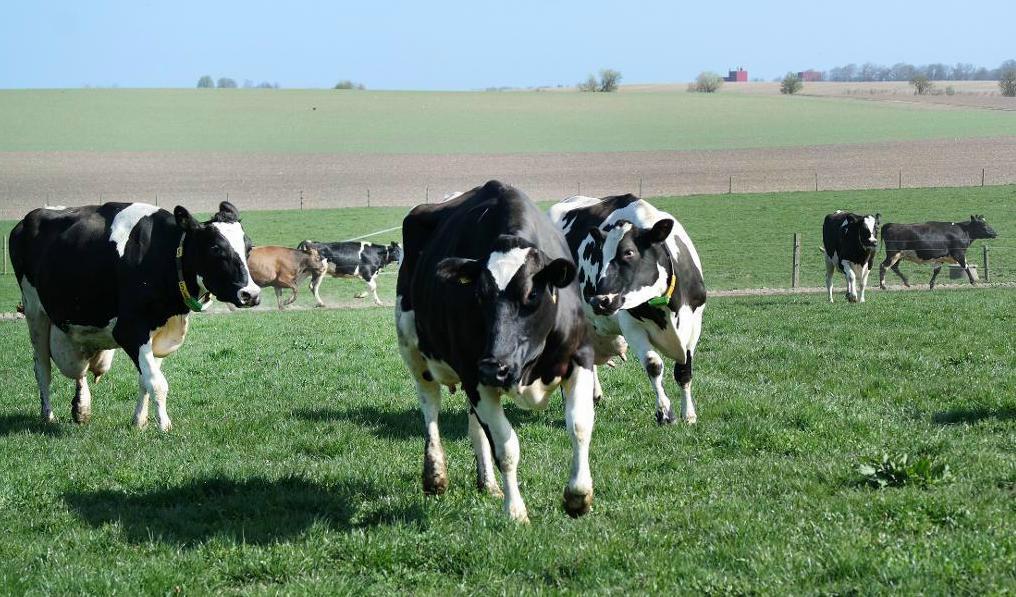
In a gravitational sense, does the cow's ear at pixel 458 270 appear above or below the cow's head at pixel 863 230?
above

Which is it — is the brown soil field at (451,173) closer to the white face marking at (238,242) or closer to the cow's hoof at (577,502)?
the white face marking at (238,242)

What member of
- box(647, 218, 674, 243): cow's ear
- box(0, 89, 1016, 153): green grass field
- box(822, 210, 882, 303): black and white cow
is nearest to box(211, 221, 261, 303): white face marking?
box(647, 218, 674, 243): cow's ear

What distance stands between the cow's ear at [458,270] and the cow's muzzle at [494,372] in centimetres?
57

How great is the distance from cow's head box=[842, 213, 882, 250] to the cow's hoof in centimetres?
2051

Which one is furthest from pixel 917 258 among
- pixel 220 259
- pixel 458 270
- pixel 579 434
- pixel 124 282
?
pixel 458 270

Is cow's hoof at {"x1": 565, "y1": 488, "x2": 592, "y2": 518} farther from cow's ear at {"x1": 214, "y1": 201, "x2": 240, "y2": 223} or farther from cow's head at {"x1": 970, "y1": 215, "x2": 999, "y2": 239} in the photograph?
cow's head at {"x1": 970, "y1": 215, "x2": 999, "y2": 239}

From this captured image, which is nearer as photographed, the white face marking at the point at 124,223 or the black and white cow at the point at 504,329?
the black and white cow at the point at 504,329

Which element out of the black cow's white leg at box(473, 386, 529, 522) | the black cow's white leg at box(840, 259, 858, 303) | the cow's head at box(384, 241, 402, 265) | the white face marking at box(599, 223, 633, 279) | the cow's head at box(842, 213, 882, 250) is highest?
the white face marking at box(599, 223, 633, 279)

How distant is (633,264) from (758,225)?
35719 millimetres

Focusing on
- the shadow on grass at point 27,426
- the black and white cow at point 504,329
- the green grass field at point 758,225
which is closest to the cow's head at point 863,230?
the green grass field at point 758,225

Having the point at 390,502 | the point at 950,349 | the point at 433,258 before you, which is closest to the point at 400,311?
the point at 433,258

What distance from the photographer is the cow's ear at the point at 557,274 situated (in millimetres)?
6395

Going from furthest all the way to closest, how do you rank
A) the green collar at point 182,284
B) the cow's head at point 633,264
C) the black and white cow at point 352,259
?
the black and white cow at point 352,259
the green collar at point 182,284
the cow's head at point 633,264

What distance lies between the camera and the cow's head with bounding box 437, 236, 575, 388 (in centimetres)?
619
